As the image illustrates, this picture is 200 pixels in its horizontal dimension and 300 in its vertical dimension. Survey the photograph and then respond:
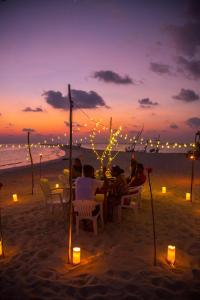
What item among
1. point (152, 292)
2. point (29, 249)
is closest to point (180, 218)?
point (152, 292)

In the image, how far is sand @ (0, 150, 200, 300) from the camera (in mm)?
3486

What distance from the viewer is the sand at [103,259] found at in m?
3.49

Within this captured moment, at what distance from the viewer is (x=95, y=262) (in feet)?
13.8

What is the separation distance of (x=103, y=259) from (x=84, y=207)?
129cm

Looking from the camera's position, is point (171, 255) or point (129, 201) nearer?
point (171, 255)

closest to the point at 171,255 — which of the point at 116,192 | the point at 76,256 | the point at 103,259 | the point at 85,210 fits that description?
the point at 103,259

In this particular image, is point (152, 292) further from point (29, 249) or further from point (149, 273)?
point (29, 249)

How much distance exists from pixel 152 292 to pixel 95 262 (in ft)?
3.65

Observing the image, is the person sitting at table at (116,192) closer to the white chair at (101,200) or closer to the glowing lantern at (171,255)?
the white chair at (101,200)

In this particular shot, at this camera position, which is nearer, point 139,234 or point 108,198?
point 139,234

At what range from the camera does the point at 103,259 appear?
14.1 feet

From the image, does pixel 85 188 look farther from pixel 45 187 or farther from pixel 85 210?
pixel 45 187

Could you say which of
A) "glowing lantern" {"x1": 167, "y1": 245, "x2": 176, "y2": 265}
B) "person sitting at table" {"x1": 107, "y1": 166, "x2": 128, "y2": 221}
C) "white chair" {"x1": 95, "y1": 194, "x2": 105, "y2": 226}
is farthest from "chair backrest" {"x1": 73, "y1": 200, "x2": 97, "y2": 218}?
"glowing lantern" {"x1": 167, "y1": 245, "x2": 176, "y2": 265}

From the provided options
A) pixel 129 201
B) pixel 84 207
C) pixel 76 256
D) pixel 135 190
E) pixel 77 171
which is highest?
pixel 77 171
